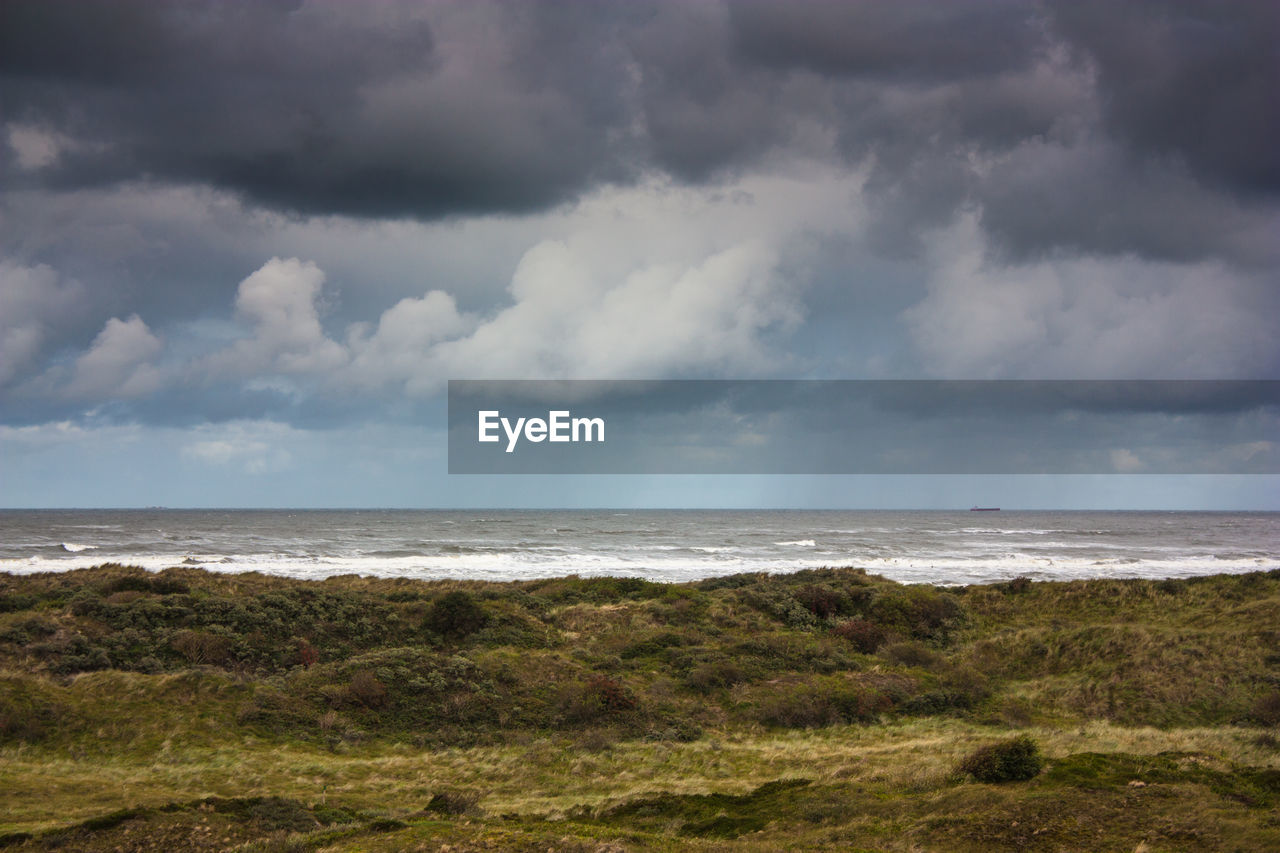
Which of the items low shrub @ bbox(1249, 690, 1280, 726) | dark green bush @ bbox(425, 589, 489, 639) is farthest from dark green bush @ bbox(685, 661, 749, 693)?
low shrub @ bbox(1249, 690, 1280, 726)

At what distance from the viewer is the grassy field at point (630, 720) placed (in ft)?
31.2

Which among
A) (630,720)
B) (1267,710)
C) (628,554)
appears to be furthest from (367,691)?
(628,554)

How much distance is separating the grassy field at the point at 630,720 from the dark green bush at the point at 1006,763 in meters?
0.06

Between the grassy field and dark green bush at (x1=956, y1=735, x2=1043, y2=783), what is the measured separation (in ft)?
0.19

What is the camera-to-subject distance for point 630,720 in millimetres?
18656

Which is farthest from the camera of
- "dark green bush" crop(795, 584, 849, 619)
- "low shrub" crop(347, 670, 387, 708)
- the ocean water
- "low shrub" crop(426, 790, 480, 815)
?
the ocean water

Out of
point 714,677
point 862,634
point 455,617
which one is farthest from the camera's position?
point 862,634

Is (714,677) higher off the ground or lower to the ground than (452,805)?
lower

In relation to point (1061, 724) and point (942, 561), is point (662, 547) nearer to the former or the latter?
point (942, 561)

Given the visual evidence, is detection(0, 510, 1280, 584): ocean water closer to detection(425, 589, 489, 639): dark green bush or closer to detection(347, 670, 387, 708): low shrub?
detection(425, 589, 489, 639): dark green bush

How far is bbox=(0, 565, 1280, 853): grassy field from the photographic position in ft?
31.2

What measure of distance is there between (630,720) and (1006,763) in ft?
30.8

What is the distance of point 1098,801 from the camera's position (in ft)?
31.0

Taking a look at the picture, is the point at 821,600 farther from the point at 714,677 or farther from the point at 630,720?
the point at 630,720
